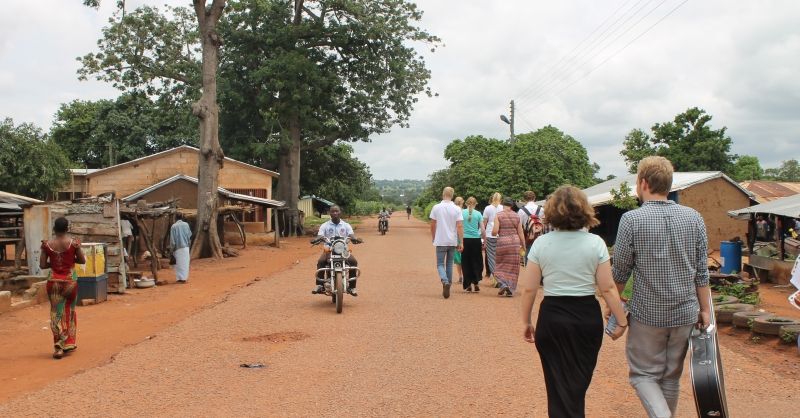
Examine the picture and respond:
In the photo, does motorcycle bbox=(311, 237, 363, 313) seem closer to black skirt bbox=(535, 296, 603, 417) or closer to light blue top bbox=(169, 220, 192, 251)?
black skirt bbox=(535, 296, 603, 417)

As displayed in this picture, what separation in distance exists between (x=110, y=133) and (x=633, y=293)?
176ft

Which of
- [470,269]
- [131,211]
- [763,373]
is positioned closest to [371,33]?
[131,211]

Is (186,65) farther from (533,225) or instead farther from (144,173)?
(533,225)

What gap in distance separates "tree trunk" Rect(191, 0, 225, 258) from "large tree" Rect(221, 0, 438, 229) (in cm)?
902

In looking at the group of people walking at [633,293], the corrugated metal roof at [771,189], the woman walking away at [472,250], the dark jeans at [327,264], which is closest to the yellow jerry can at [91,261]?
the dark jeans at [327,264]

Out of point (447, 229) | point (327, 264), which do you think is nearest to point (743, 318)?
point (447, 229)

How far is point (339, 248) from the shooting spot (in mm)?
10594

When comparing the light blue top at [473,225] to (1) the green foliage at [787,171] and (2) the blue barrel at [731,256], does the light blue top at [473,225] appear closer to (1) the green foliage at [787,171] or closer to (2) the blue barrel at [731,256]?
(2) the blue barrel at [731,256]

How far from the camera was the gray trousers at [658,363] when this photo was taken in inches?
164

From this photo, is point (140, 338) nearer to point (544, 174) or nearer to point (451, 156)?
point (544, 174)

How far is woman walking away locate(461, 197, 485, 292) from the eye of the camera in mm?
12432

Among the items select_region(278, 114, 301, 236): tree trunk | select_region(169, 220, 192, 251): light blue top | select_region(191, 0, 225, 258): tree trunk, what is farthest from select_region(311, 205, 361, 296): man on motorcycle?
select_region(278, 114, 301, 236): tree trunk

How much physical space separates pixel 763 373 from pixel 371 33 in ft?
91.4

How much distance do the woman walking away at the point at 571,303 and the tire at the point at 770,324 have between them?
5.06 meters
